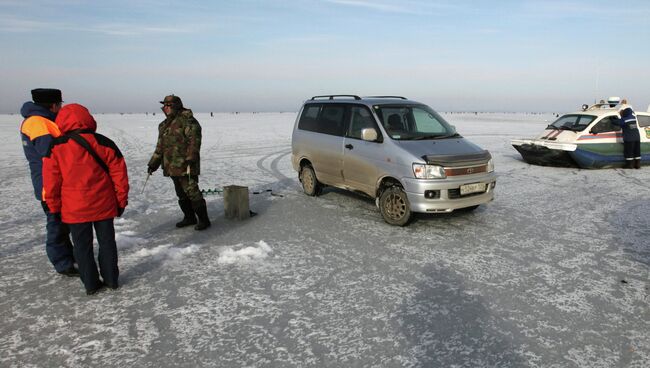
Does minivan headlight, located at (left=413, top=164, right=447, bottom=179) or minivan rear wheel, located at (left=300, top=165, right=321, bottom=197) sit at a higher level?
minivan headlight, located at (left=413, top=164, right=447, bottom=179)

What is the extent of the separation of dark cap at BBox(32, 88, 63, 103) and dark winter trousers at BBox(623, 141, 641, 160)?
43.5 ft

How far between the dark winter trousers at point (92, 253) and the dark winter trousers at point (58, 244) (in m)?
0.55

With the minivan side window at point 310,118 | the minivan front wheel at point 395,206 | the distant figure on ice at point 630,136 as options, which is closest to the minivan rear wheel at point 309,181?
the minivan side window at point 310,118

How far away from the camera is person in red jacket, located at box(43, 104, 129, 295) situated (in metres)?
3.69

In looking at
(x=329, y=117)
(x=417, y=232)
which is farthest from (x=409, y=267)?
(x=329, y=117)

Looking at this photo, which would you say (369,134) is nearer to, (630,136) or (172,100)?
(172,100)

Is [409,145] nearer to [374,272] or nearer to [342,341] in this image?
[374,272]

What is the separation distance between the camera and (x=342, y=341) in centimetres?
323

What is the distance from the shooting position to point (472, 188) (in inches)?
237

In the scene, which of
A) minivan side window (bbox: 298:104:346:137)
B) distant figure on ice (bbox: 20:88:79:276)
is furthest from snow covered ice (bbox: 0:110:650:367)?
minivan side window (bbox: 298:104:346:137)

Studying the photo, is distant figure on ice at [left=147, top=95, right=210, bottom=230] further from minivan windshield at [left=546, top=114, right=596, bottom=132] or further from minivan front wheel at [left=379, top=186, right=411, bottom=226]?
minivan windshield at [left=546, top=114, right=596, bottom=132]

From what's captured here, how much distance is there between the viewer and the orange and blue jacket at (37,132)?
4.05 m

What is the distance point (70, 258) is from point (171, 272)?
1065mm

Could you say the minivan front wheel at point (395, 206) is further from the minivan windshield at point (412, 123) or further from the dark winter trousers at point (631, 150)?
the dark winter trousers at point (631, 150)
